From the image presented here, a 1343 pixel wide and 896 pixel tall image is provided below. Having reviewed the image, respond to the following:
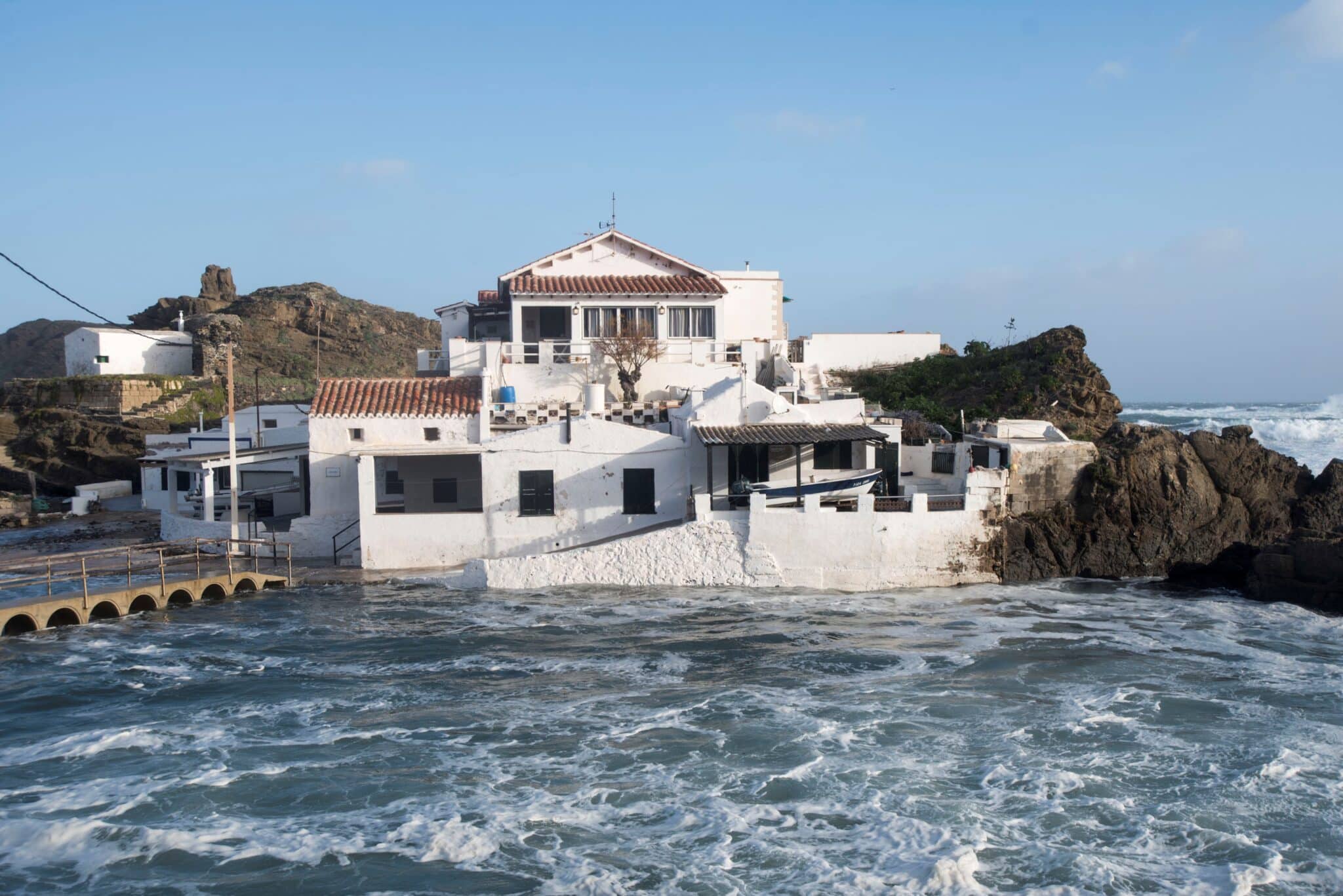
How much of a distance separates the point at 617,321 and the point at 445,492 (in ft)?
27.0

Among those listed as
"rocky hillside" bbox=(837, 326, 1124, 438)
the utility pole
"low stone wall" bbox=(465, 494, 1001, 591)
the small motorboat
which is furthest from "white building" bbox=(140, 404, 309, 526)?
"rocky hillside" bbox=(837, 326, 1124, 438)

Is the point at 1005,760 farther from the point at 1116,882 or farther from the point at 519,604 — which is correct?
the point at 519,604

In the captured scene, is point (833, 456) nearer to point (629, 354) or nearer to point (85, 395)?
point (629, 354)

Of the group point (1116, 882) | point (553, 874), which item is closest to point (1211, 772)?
point (1116, 882)

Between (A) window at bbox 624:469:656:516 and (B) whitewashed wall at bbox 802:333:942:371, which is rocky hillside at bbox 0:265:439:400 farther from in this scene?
(A) window at bbox 624:469:656:516

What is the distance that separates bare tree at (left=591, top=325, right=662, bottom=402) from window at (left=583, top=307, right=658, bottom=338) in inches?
19.6

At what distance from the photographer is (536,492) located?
81.6ft

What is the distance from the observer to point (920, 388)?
3550 centimetres

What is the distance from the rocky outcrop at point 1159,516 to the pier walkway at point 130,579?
1865 centimetres

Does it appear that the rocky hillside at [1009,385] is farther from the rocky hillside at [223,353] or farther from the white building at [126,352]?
the white building at [126,352]

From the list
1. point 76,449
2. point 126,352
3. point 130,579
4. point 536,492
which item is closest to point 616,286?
point 536,492

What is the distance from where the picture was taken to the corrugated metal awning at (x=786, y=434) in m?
23.4

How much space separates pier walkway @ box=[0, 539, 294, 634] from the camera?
19.6 metres

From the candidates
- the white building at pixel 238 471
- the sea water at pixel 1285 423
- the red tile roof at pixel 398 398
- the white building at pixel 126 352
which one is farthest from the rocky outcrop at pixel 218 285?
the sea water at pixel 1285 423
